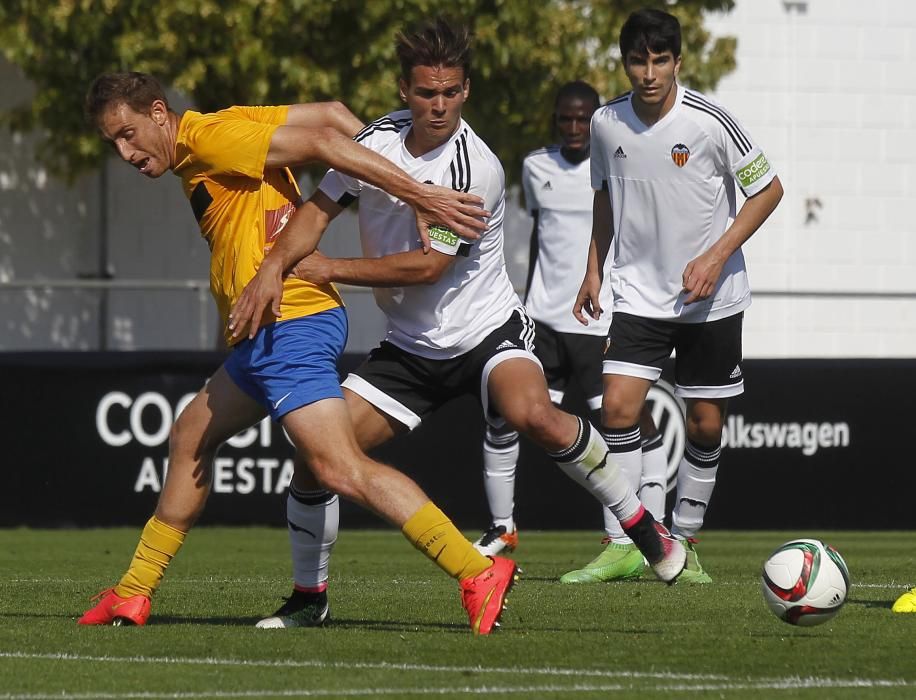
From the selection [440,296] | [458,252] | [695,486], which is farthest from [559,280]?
[458,252]

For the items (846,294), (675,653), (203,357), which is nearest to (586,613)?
(675,653)

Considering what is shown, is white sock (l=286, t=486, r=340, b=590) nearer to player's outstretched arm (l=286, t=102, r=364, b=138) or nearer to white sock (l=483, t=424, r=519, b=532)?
player's outstretched arm (l=286, t=102, r=364, b=138)

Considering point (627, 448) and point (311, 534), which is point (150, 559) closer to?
point (311, 534)

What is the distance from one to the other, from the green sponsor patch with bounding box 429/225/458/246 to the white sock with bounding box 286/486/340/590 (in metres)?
1.01

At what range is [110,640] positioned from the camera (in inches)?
243

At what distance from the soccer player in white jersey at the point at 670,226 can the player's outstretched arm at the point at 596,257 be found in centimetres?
21

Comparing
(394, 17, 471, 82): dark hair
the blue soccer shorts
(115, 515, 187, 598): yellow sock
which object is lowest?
(115, 515, 187, 598): yellow sock

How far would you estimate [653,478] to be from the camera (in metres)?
9.18

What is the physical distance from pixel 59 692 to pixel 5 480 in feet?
27.7

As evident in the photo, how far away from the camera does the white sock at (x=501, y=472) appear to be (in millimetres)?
10008

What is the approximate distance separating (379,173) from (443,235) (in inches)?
14.3

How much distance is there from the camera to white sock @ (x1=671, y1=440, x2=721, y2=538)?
865 cm

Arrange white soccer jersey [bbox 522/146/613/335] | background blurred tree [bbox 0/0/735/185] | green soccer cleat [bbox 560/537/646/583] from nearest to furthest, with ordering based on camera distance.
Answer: green soccer cleat [bbox 560/537/646/583] < white soccer jersey [bbox 522/146/613/335] < background blurred tree [bbox 0/0/735/185]

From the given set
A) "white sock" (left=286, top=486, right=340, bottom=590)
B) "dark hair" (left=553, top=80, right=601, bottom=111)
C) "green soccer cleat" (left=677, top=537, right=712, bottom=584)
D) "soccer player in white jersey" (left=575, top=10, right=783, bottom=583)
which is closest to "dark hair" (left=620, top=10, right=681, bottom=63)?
"soccer player in white jersey" (left=575, top=10, right=783, bottom=583)
